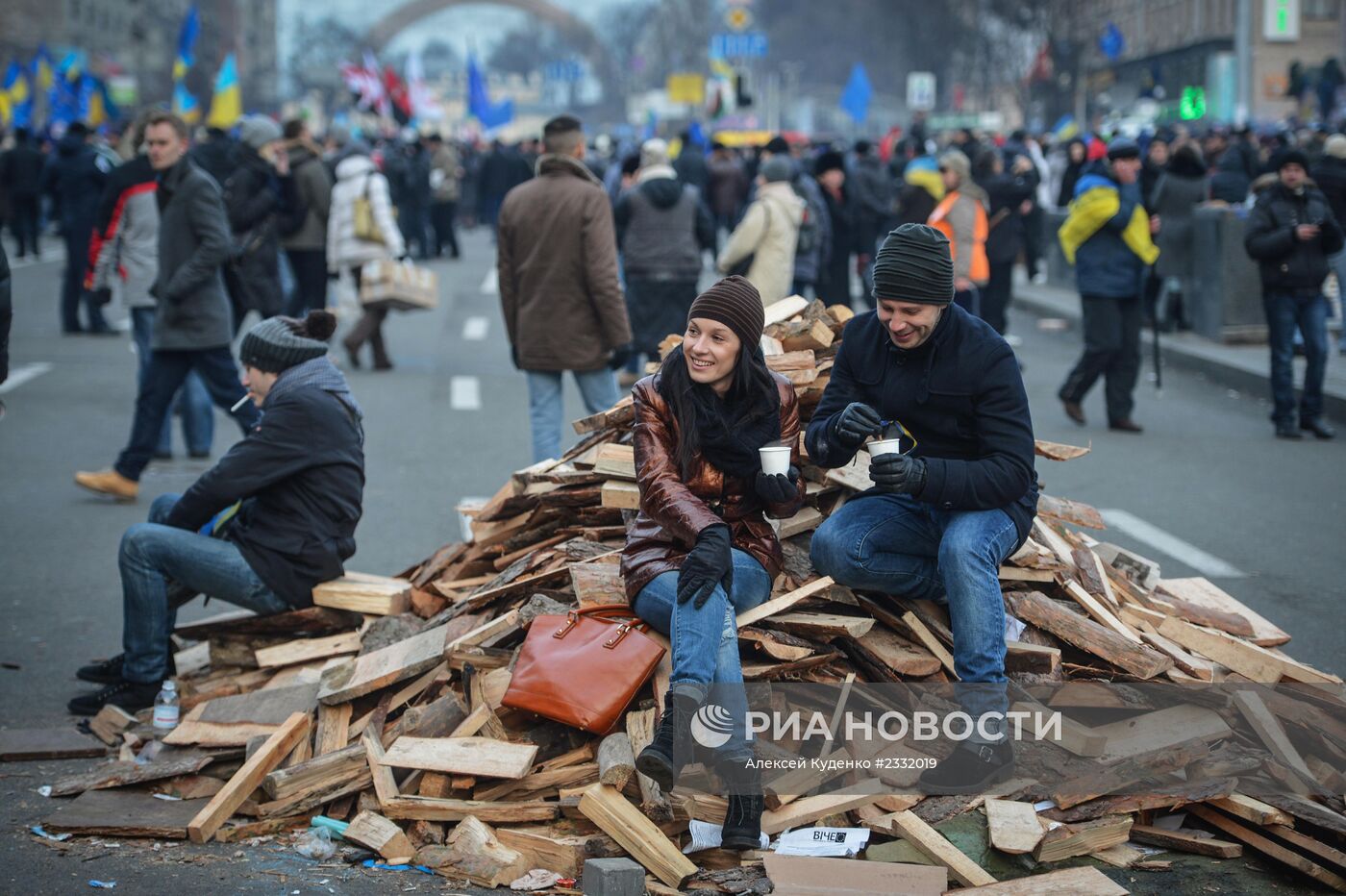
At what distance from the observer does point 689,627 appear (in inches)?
188

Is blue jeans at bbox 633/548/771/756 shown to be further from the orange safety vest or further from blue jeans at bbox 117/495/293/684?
the orange safety vest

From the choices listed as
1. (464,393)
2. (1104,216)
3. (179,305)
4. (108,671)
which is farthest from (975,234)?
(108,671)

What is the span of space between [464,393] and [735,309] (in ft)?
28.9

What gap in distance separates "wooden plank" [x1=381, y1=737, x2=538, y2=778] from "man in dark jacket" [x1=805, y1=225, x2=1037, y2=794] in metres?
1.23

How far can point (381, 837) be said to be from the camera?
15.1ft

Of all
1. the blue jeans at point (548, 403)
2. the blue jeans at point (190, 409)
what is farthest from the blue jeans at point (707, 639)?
the blue jeans at point (190, 409)

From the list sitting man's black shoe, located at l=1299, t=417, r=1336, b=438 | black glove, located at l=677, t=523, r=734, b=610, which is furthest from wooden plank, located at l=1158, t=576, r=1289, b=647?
sitting man's black shoe, located at l=1299, t=417, r=1336, b=438

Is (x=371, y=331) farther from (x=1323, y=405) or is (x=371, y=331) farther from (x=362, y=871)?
(x=362, y=871)

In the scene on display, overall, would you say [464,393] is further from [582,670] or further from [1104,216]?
[582,670]

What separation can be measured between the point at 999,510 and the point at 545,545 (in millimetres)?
1852

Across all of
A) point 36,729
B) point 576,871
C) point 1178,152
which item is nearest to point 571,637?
point 576,871

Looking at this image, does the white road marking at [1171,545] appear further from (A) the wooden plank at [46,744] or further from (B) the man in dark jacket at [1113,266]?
(A) the wooden plank at [46,744]

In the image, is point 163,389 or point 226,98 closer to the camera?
point 163,389

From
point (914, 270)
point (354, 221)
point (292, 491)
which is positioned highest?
point (354, 221)
